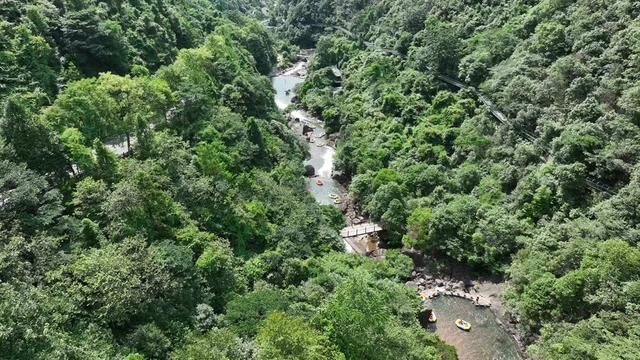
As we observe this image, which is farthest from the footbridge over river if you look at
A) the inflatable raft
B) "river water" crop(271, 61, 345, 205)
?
the inflatable raft

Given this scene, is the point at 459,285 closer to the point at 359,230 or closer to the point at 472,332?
the point at 472,332

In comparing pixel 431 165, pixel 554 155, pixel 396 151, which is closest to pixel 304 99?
pixel 396 151

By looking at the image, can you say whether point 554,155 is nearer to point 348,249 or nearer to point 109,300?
point 348,249

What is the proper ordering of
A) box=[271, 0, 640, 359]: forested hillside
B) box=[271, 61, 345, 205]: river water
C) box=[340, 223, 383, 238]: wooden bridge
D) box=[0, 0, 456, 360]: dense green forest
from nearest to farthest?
1. box=[0, 0, 456, 360]: dense green forest
2. box=[271, 0, 640, 359]: forested hillside
3. box=[340, 223, 383, 238]: wooden bridge
4. box=[271, 61, 345, 205]: river water

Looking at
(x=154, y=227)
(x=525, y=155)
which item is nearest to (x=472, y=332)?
(x=525, y=155)

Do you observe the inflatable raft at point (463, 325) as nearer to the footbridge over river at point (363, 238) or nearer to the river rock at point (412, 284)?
the river rock at point (412, 284)

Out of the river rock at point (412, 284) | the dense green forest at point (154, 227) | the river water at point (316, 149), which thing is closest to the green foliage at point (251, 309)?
the dense green forest at point (154, 227)

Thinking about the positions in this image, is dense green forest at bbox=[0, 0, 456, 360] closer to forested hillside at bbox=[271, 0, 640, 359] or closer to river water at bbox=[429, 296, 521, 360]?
river water at bbox=[429, 296, 521, 360]
